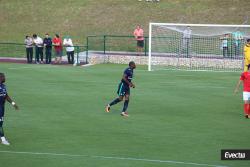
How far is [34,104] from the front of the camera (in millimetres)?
26781

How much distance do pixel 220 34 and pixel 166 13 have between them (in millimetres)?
11185

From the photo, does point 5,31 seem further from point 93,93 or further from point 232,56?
point 93,93

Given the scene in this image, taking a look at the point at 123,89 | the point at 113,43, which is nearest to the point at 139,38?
the point at 113,43

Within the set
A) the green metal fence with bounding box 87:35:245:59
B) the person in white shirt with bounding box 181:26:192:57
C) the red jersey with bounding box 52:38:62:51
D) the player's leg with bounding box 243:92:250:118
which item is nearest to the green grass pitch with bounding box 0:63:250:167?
the player's leg with bounding box 243:92:250:118

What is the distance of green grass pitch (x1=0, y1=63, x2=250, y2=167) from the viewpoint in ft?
58.2

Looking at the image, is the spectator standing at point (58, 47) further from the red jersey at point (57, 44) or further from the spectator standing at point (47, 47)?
the spectator standing at point (47, 47)

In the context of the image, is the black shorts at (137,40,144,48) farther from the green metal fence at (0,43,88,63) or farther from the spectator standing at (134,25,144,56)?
Result: the green metal fence at (0,43,88,63)

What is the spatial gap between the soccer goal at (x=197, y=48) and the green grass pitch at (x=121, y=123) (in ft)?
17.2

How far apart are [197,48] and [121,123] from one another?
880 inches

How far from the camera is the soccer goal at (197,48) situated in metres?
42.0

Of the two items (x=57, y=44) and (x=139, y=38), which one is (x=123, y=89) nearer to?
(x=57, y=44)

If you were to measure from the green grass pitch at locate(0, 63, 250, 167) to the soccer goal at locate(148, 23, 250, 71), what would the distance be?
17.2 feet

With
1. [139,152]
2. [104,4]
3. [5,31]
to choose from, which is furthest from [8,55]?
[139,152]

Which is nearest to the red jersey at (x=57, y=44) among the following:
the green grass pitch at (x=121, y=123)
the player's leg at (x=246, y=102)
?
the green grass pitch at (x=121, y=123)
